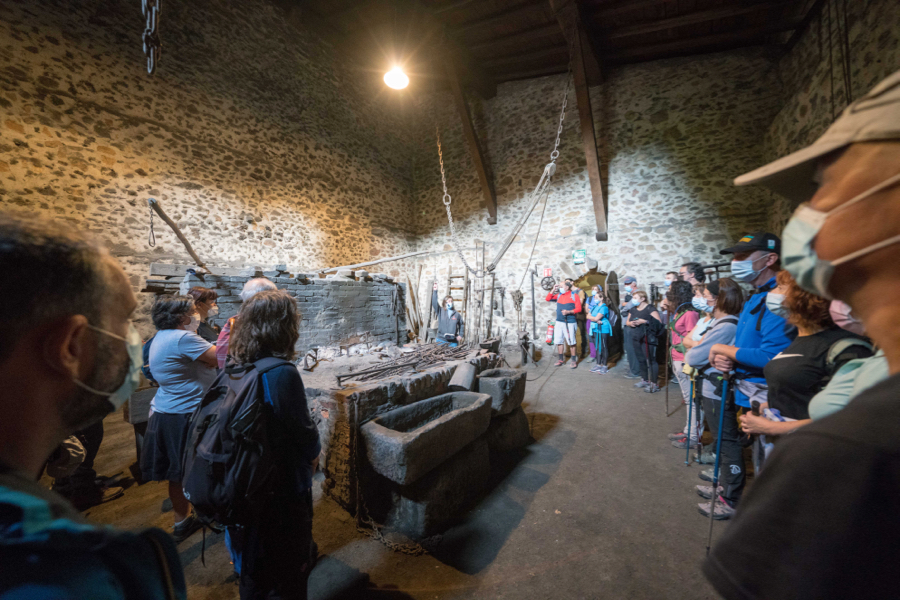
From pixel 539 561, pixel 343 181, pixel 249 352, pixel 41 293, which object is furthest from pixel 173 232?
pixel 539 561

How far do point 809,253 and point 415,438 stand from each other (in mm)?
1977

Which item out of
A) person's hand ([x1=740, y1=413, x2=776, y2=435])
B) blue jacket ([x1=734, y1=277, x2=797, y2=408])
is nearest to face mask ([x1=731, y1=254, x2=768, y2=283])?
blue jacket ([x1=734, y1=277, x2=797, y2=408])

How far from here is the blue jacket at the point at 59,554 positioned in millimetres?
379

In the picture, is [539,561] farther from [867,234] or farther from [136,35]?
[136,35]

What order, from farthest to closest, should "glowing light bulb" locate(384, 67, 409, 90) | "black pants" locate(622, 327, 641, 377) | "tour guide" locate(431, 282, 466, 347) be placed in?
"tour guide" locate(431, 282, 466, 347)
"black pants" locate(622, 327, 641, 377)
"glowing light bulb" locate(384, 67, 409, 90)

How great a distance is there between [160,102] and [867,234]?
25.9 feet

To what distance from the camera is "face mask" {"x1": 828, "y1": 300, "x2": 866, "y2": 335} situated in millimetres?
1385

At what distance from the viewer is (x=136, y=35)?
5.05 metres

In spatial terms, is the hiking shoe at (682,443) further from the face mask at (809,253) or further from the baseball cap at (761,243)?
the face mask at (809,253)

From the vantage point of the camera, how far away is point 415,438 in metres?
2.08

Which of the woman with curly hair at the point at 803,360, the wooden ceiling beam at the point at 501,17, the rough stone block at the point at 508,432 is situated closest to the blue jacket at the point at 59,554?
the woman with curly hair at the point at 803,360

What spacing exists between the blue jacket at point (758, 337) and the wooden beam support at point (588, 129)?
5.05 metres

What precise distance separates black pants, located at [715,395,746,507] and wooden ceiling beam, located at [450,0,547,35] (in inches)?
266

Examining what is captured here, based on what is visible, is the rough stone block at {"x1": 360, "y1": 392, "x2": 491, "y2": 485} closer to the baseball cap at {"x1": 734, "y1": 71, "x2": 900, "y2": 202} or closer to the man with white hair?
the man with white hair
